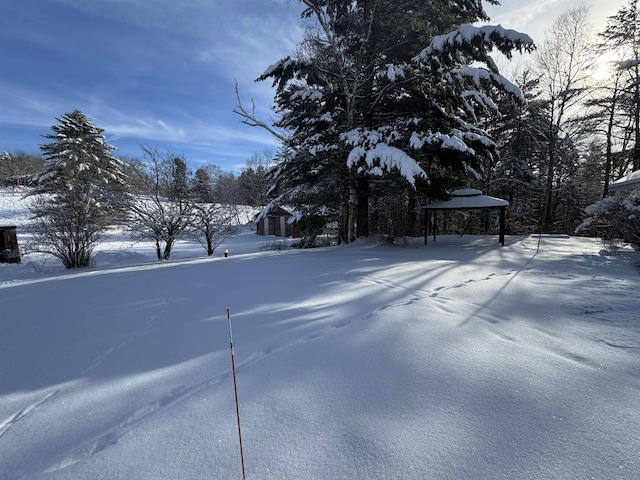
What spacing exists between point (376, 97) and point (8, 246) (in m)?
15.1

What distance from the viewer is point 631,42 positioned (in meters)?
14.2

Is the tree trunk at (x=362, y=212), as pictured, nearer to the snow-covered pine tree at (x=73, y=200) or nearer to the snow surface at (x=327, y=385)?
the snow surface at (x=327, y=385)

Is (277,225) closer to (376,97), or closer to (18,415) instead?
(376,97)

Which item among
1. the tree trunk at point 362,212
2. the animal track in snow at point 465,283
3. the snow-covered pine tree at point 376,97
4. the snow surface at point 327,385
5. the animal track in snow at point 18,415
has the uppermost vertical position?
the snow-covered pine tree at point 376,97

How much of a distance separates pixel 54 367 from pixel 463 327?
375cm

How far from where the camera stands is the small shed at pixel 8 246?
10570 mm

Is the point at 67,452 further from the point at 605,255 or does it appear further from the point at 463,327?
the point at 605,255

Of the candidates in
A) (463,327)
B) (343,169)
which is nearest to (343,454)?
(463,327)

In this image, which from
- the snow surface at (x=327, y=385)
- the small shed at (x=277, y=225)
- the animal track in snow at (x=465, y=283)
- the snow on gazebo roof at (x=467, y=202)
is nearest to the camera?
the snow surface at (x=327, y=385)

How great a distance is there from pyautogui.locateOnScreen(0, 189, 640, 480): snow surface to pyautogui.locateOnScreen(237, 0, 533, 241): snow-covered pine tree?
17.3ft

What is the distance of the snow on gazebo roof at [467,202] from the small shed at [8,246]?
15.8 meters

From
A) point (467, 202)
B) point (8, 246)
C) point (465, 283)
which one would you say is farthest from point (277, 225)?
point (465, 283)

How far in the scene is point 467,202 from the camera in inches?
421

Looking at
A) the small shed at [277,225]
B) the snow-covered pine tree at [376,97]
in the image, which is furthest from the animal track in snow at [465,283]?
the small shed at [277,225]
